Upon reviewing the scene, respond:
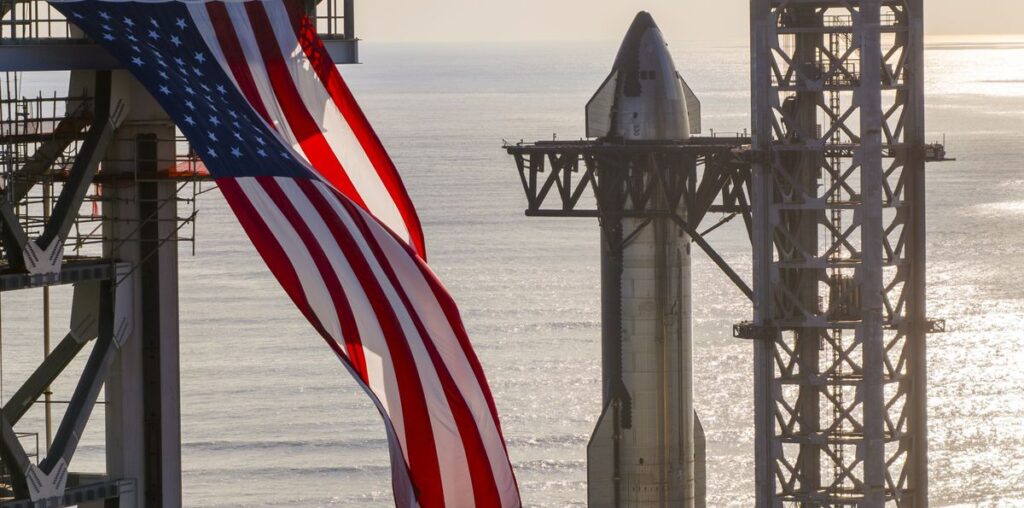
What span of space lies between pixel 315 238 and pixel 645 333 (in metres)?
52.4

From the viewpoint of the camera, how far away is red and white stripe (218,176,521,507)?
952 inches

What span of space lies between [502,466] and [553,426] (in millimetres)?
97321

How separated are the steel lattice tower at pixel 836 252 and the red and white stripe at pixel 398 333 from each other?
3124 cm

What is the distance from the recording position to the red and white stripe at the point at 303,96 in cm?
2459

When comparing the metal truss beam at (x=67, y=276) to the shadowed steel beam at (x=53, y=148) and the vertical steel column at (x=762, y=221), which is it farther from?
the vertical steel column at (x=762, y=221)

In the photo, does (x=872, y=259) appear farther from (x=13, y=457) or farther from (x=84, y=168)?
(x=13, y=457)

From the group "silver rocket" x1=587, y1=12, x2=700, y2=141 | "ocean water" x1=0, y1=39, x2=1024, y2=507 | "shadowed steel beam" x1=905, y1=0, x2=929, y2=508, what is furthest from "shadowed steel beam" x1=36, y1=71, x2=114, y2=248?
"ocean water" x1=0, y1=39, x2=1024, y2=507

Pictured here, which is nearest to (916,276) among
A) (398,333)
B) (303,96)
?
(303,96)

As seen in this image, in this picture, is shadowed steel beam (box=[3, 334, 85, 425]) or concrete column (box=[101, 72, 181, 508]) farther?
concrete column (box=[101, 72, 181, 508])

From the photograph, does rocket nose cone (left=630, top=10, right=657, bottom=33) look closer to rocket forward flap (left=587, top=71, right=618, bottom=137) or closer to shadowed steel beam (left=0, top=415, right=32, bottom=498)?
rocket forward flap (left=587, top=71, right=618, bottom=137)

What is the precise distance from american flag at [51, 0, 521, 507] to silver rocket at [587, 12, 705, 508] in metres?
51.1

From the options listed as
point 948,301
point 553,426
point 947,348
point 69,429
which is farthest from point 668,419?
point 948,301

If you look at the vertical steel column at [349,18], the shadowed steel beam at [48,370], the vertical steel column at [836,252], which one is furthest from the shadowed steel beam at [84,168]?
the vertical steel column at [836,252]

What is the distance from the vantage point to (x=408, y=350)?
81.1 ft
